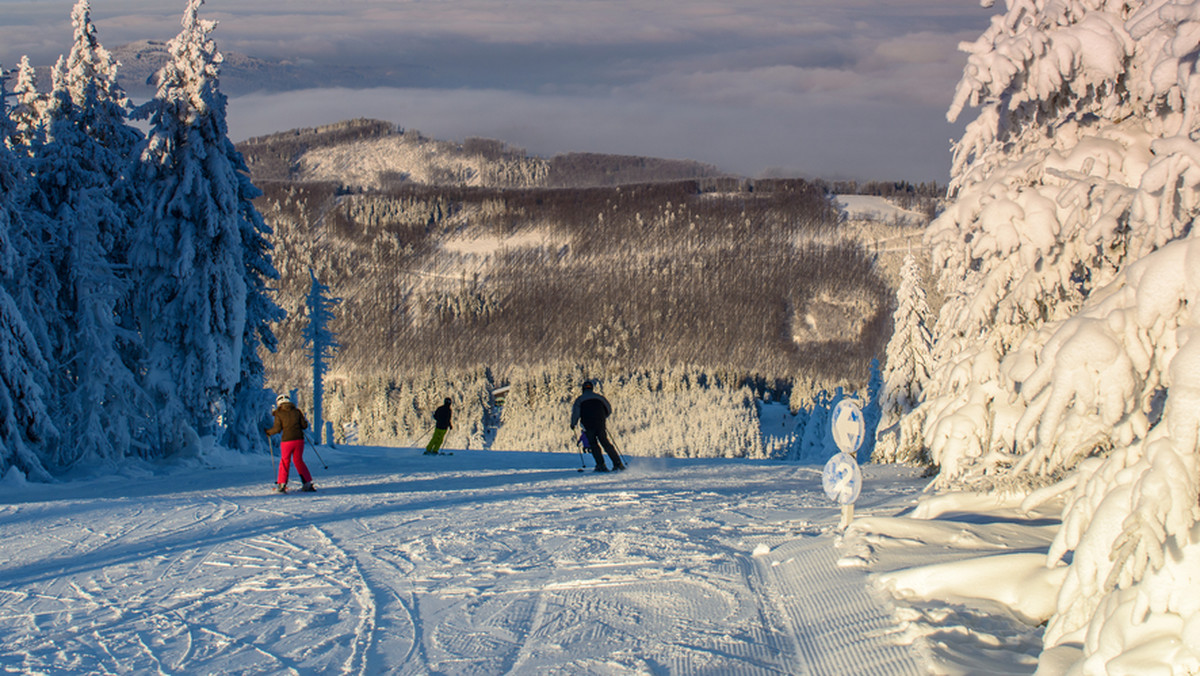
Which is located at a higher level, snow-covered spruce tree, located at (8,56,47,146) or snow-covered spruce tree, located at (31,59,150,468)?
snow-covered spruce tree, located at (8,56,47,146)

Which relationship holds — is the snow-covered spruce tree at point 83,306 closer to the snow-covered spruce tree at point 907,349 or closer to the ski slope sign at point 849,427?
the ski slope sign at point 849,427

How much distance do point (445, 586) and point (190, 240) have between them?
16.9 m

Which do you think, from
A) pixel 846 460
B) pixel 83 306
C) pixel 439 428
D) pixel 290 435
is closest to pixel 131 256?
pixel 83 306

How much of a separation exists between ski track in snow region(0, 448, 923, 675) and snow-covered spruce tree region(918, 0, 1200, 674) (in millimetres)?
1349

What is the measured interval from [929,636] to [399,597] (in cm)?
380

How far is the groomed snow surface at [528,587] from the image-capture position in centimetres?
514

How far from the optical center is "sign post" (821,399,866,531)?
7672mm

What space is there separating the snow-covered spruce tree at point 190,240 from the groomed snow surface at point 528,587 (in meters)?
9.51

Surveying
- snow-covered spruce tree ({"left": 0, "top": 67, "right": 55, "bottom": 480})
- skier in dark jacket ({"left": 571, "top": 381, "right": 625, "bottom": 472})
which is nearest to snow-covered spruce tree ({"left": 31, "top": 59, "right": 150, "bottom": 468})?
snow-covered spruce tree ({"left": 0, "top": 67, "right": 55, "bottom": 480})

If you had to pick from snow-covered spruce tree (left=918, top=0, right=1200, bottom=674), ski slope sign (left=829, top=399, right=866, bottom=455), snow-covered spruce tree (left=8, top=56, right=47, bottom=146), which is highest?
snow-covered spruce tree (left=8, top=56, right=47, bottom=146)

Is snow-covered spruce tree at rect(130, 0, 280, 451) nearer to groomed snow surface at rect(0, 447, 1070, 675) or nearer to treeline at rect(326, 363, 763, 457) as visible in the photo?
groomed snow surface at rect(0, 447, 1070, 675)

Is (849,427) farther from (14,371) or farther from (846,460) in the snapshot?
(14,371)

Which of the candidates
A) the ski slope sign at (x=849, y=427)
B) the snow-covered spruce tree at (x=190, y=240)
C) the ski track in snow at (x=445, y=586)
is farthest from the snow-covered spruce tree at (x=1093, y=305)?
the snow-covered spruce tree at (x=190, y=240)

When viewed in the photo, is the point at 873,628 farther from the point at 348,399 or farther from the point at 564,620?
the point at 348,399
